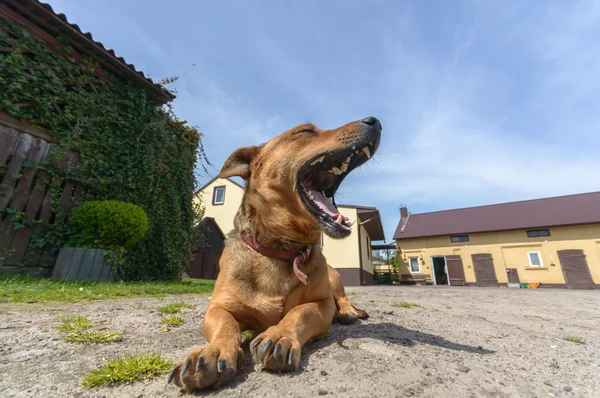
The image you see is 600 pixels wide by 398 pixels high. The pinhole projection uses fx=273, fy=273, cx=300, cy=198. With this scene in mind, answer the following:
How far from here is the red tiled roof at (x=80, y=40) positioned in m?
5.29

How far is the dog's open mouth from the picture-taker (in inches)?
83.4

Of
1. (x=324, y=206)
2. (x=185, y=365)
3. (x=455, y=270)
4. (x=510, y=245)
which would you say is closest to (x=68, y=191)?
(x=324, y=206)

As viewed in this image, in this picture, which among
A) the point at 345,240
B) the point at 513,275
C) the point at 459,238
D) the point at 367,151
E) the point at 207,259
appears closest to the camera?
the point at 367,151

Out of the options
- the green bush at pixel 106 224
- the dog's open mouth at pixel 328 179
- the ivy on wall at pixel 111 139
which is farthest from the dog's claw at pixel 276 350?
the ivy on wall at pixel 111 139

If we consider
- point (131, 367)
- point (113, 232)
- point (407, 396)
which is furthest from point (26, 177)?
point (407, 396)

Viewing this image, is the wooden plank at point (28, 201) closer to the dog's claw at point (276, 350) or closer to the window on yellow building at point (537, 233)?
the dog's claw at point (276, 350)

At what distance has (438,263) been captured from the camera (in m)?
26.5

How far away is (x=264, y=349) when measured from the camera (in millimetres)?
1357

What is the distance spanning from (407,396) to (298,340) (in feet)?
1.95

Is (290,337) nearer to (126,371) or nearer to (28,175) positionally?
(126,371)

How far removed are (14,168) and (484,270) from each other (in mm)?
27298

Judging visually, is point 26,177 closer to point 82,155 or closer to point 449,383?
point 82,155

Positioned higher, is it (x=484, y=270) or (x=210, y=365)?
(x=484, y=270)

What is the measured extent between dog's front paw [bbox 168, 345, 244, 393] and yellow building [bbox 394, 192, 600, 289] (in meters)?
25.6
